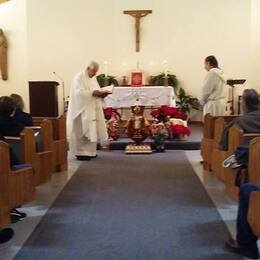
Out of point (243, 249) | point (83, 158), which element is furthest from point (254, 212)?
point (83, 158)

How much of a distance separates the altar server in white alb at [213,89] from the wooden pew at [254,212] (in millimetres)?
3921

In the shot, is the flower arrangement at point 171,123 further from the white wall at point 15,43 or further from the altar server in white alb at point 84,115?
the white wall at point 15,43

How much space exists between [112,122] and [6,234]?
5.14 metres

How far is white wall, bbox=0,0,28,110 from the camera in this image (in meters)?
11.4

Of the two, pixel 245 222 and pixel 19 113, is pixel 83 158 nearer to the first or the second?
pixel 19 113

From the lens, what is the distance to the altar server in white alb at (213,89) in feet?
21.7

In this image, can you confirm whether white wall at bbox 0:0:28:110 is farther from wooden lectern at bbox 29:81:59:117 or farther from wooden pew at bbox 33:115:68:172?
wooden pew at bbox 33:115:68:172

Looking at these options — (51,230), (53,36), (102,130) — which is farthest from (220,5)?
(51,230)

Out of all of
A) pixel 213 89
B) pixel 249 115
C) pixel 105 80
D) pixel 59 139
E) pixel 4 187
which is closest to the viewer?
pixel 4 187

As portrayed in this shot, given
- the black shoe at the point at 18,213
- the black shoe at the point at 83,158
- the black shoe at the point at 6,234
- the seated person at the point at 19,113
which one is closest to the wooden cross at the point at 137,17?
the black shoe at the point at 83,158

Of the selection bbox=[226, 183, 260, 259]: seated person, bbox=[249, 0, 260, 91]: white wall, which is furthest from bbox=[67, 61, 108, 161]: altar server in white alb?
bbox=[249, 0, 260, 91]: white wall

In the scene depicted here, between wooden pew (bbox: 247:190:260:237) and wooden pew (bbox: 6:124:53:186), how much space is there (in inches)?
92.4

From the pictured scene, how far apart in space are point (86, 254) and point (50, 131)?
2543mm

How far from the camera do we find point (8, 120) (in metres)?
4.67
